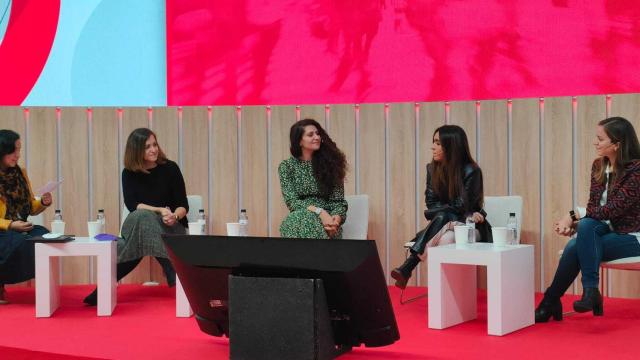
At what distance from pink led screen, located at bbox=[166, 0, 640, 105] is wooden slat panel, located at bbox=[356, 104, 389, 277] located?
42cm

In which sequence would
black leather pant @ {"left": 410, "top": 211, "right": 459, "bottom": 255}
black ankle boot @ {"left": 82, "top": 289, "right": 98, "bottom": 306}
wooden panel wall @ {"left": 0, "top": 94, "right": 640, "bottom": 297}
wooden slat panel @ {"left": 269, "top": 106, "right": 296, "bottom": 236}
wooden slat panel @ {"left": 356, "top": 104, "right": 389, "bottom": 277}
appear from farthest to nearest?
wooden slat panel @ {"left": 269, "top": 106, "right": 296, "bottom": 236} → wooden slat panel @ {"left": 356, "top": 104, "right": 389, "bottom": 277} → wooden panel wall @ {"left": 0, "top": 94, "right": 640, "bottom": 297} → black ankle boot @ {"left": 82, "top": 289, "right": 98, "bottom": 306} → black leather pant @ {"left": 410, "top": 211, "right": 459, "bottom": 255}

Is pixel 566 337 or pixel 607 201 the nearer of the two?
pixel 566 337

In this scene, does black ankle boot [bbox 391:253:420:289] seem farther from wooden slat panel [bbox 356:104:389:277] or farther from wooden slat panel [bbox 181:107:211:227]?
wooden slat panel [bbox 181:107:211:227]

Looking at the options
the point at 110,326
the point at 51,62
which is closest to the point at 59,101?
the point at 51,62

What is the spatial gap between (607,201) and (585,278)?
509mm

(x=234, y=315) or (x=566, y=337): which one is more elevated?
(x=234, y=315)

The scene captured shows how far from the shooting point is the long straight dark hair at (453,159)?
5.12 m

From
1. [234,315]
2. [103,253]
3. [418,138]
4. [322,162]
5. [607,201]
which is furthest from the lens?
[418,138]

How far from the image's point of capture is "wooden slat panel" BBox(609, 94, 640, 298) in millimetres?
5211

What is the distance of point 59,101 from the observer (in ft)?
22.7

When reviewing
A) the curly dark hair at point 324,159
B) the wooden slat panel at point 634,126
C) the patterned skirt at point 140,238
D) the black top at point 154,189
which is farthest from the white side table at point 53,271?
the wooden slat panel at point 634,126

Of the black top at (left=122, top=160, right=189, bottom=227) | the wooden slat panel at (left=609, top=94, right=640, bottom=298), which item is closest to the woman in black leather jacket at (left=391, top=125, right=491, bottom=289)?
the wooden slat panel at (left=609, top=94, right=640, bottom=298)

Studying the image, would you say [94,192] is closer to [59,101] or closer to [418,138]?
[59,101]

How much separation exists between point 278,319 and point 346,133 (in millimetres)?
3610
